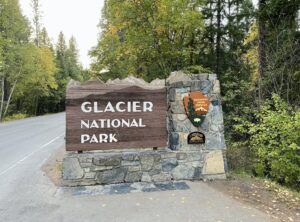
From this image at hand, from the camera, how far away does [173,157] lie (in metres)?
6.25

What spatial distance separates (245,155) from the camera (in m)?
9.09

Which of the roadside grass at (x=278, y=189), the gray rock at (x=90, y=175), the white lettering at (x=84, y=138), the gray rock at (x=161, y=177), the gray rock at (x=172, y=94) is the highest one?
the gray rock at (x=172, y=94)

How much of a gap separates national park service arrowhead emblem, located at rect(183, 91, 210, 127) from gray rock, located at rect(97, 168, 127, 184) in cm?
177

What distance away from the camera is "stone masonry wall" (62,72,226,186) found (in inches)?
233

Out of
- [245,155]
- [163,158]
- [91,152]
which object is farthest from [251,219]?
[245,155]

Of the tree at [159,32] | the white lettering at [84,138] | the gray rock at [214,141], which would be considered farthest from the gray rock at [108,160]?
the tree at [159,32]

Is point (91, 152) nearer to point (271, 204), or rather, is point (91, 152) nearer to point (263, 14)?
point (271, 204)

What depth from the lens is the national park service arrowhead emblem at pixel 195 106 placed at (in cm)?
627

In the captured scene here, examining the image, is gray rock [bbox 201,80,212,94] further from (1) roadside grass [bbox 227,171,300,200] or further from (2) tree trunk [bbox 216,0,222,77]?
(2) tree trunk [bbox 216,0,222,77]

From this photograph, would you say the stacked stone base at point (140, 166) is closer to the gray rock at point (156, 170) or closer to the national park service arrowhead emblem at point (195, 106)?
the gray rock at point (156, 170)

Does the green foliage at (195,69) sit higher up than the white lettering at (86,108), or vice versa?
the green foliage at (195,69)

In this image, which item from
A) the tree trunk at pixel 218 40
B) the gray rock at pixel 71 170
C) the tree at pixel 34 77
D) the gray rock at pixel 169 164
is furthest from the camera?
the tree at pixel 34 77

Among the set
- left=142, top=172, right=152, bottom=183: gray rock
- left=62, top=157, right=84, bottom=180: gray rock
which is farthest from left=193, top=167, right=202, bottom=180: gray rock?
left=62, top=157, right=84, bottom=180: gray rock

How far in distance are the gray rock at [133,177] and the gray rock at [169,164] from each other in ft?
1.69
